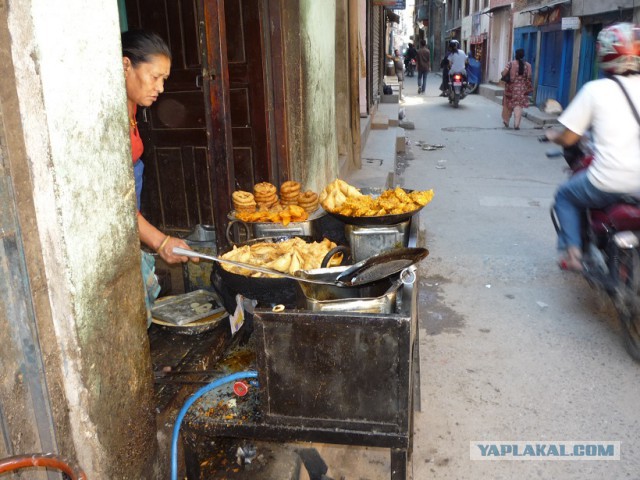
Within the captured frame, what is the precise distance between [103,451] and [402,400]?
1.03m

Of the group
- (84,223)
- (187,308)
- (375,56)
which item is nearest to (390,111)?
(375,56)

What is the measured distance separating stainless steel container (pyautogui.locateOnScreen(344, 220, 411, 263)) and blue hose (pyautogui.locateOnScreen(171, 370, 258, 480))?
912 millimetres

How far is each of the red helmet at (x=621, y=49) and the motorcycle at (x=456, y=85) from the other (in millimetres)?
16614

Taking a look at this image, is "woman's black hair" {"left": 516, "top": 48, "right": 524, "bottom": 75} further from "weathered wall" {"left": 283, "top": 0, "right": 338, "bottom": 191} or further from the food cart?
the food cart

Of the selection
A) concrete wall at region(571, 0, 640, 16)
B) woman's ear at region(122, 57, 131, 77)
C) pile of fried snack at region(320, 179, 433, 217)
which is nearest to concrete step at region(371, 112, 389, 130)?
concrete wall at region(571, 0, 640, 16)

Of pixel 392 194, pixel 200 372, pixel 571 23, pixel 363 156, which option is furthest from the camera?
pixel 571 23

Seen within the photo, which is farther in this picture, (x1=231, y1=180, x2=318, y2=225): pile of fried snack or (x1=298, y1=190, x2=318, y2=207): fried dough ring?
(x1=298, y1=190, x2=318, y2=207): fried dough ring

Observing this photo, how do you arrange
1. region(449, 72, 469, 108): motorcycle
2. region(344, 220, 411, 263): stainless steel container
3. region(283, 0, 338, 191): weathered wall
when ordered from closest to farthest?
region(344, 220, 411, 263): stainless steel container < region(283, 0, 338, 191): weathered wall < region(449, 72, 469, 108): motorcycle

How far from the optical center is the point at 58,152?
1.67m

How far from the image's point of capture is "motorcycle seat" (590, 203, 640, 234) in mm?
3994

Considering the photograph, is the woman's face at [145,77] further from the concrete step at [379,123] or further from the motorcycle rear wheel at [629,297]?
the concrete step at [379,123]

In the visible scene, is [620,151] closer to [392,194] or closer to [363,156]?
[392,194]

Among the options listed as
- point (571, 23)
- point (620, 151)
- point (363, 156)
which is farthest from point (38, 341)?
point (571, 23)

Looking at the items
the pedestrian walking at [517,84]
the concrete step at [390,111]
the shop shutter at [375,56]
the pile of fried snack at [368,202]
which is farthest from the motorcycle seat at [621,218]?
the shop shutter at [375,56]
